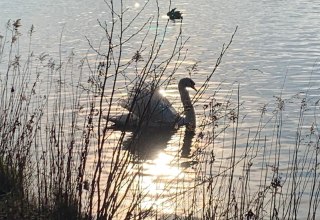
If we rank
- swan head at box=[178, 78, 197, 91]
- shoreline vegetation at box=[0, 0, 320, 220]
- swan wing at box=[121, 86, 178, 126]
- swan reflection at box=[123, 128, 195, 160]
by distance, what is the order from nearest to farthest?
swan wing at box=[121, 86, 178, 126] → shoreline vegetation at box=[0, 0, 320, 220] → swan reflection at box=[123, 128, 195, 160] → swan head at box=[178, 78, 197, 91]

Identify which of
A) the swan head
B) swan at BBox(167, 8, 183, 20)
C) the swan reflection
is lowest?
swan at BBox(167, 8, 183, 20)

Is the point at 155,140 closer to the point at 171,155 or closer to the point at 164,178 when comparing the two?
the point at 171,155

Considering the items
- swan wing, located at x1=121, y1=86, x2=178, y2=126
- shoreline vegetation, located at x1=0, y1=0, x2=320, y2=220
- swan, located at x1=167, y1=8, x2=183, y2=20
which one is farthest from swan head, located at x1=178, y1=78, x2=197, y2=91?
swan, located at x1=167, y1=8, x2=183, y2=20

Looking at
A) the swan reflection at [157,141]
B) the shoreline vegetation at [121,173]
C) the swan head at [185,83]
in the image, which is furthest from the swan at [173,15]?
the swan head at [185,83]

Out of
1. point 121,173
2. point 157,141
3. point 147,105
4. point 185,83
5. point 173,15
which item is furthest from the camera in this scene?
point 185,83

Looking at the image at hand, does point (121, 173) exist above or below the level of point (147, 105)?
below

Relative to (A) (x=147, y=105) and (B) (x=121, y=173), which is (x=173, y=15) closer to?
(A) (x=147, y=105)

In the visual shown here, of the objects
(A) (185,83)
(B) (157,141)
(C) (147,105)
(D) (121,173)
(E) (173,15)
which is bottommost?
(D) (121,173)

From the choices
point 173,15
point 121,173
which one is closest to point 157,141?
point 121,173

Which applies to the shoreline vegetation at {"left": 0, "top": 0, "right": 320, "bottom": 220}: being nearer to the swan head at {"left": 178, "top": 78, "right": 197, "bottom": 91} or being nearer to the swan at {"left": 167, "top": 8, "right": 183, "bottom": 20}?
the swan at {"left": 167, "top": 8, "right": 183, "bottom": 20}

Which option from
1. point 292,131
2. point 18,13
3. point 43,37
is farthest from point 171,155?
point 18,13

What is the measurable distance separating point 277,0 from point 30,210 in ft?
105

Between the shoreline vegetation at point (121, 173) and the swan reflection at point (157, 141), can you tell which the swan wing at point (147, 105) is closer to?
the shoreline vegetation at point (121, 173)

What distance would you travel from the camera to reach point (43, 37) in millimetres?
25031
